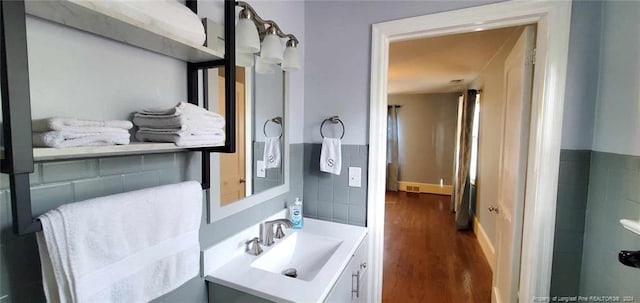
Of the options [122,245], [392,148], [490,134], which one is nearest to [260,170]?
[122,245]

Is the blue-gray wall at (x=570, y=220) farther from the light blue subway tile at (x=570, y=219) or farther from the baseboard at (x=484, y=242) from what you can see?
the baseboard at (x=484, y=242)

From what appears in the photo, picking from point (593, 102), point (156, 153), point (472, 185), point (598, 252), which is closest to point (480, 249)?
point (472, 185)

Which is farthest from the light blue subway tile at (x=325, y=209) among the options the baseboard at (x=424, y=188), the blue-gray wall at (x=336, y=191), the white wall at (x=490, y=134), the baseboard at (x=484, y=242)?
the baseboard at (x=424, y=188)

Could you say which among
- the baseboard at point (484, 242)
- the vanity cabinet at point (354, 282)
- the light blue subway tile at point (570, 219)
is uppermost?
the light blue subway tile at point (570, 219)

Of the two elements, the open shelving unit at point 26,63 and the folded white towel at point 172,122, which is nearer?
the open shelving unit at point 26,63

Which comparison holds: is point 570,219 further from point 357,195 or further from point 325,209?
point 325,209

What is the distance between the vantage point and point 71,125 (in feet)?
1.66

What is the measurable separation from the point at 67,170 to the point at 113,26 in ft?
1.20

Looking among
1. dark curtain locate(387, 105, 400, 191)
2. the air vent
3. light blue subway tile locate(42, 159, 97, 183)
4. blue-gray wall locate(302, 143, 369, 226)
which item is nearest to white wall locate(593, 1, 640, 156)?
blue-gray wall locate(302, 143, 369, 226)

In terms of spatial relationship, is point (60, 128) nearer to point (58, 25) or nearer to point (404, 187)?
point (58, 25)

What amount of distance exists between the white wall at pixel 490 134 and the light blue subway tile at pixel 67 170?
2727 mm

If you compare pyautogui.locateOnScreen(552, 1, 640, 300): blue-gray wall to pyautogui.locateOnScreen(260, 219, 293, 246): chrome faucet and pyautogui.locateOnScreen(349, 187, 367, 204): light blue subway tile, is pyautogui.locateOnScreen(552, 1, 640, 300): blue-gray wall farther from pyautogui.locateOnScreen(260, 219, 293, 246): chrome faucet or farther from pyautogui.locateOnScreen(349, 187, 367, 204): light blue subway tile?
pyautogui.locateOnScreen(260, 219, 293, 246): chrome faucet

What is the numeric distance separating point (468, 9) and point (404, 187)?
5234 millimetres

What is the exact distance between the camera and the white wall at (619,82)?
957 mm
